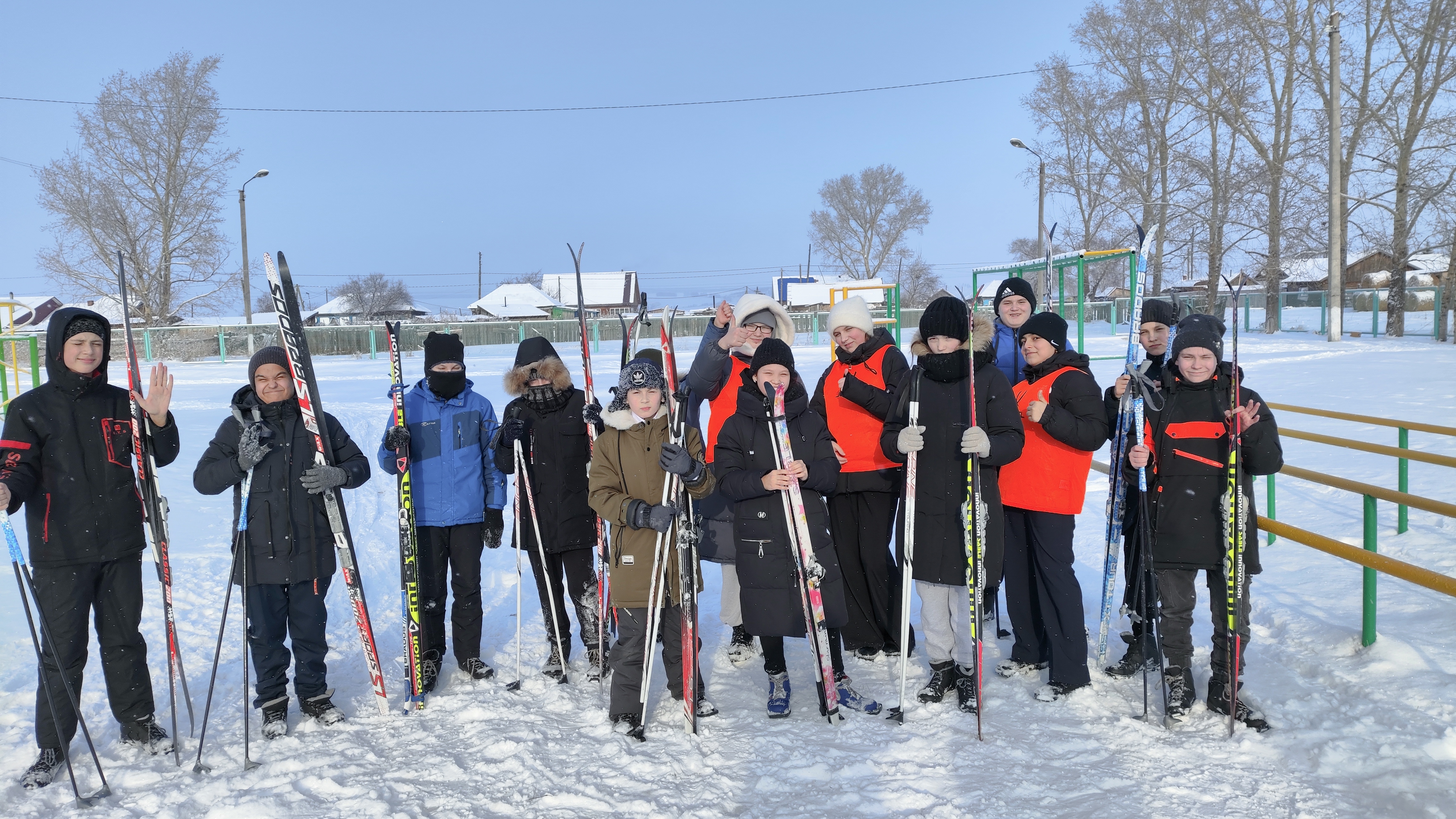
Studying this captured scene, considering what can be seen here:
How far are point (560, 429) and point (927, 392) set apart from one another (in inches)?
69.9

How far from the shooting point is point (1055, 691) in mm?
3643

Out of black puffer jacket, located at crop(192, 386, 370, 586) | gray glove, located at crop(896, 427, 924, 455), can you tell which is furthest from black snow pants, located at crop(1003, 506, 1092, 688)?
black puffer jacket, located at crop(192, 386, 370, 586)

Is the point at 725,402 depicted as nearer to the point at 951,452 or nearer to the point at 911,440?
the point at 911,440

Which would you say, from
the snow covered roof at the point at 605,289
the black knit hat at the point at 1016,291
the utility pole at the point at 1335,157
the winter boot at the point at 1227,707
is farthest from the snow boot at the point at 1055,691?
the snow covered roof at the point at 605,289

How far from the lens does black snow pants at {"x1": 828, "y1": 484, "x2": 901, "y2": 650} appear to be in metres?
4.11

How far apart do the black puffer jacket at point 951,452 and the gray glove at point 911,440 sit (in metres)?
0.07

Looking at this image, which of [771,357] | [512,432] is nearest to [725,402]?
[771,357]

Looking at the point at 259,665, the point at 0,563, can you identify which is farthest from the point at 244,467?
the point at 0,563

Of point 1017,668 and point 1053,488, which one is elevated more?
point 1053,488

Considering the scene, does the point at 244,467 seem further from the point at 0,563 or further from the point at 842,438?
the point at 0,563

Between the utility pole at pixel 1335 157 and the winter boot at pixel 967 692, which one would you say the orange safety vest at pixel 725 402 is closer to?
the winter boot at pixel 967 692

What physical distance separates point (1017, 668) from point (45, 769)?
4.04 m

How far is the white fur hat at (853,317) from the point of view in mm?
4039

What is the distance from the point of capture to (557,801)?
294cm
